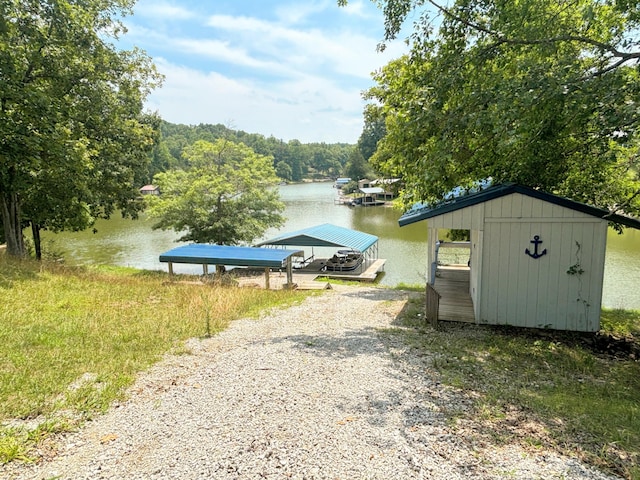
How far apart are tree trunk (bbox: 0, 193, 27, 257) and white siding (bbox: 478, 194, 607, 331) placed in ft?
47.5

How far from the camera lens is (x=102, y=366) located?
4801 millimetres

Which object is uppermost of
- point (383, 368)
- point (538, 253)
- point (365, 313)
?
point (538, 253)

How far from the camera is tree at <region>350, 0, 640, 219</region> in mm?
5492

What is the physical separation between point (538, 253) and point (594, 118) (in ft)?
7.52

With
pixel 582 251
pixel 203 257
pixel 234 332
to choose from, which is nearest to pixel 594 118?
pixel 582 251

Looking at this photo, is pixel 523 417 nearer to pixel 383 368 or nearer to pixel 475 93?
pixel 383 368

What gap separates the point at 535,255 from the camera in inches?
268

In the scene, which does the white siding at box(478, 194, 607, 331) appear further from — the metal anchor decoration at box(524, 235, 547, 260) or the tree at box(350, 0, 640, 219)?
the tree at box(350, 0, 640, 219)

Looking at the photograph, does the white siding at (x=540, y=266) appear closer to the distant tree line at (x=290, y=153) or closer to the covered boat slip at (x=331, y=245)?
the covered boat slip at (x=331, y=245)

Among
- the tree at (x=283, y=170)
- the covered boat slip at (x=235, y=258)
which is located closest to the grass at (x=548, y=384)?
the covered boat slip at (x=235, y=258)

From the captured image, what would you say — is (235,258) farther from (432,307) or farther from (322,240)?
(432,307)

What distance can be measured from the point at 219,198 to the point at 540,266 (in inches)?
622

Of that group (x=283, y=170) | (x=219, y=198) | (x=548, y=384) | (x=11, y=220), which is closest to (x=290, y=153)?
(x=283, y=170)

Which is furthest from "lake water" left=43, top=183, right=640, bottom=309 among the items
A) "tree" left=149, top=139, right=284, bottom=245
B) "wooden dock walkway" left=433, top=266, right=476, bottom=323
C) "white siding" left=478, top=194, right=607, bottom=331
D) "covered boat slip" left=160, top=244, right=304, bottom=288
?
"white siding" left=478, top=194, right=607, bottom=331
